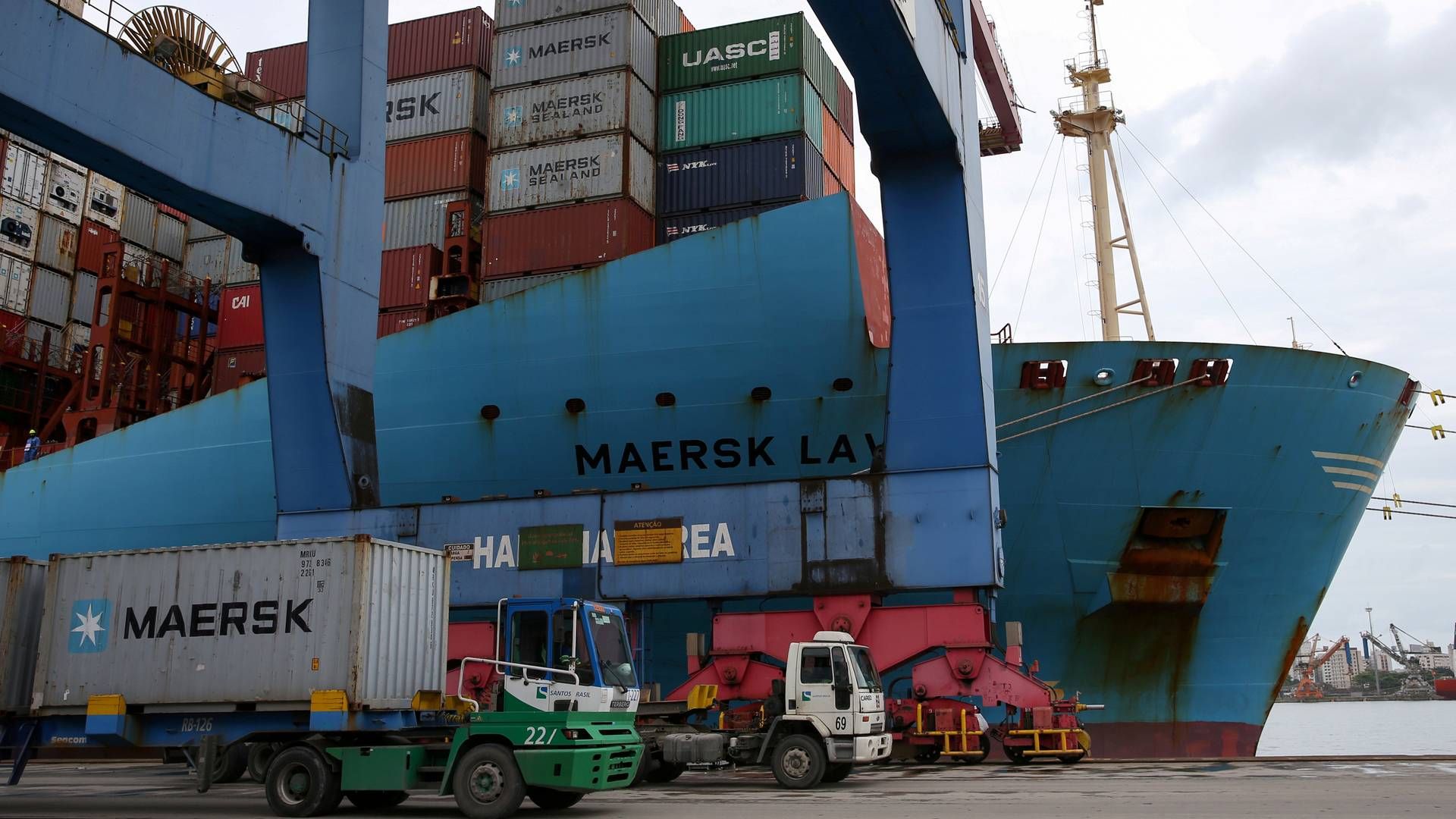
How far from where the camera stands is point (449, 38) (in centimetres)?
2836

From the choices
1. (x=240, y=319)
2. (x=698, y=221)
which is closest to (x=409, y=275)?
(x=240, y=319)

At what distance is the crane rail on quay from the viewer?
10.9m

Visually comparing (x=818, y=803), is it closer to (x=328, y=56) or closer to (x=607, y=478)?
(x=607, y=478)

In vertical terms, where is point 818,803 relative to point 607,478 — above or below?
below

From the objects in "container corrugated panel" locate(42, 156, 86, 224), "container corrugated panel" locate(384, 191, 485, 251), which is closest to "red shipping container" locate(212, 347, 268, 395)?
"container corrugated panel" locate(384, 191, 485, 251)

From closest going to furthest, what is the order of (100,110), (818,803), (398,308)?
(818,803), (100,110), (398,308)

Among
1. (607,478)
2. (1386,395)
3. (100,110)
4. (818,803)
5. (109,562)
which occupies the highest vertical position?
(100,110)

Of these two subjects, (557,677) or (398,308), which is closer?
(557,677)

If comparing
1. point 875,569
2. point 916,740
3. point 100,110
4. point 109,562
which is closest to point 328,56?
point 100,110

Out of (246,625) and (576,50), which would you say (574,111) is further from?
(246,625)

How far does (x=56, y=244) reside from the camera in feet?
107

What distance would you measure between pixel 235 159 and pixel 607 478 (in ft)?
24.4

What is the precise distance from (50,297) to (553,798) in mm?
28062

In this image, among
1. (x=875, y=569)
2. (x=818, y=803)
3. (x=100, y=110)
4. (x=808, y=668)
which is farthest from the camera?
(x=875, y=569)
